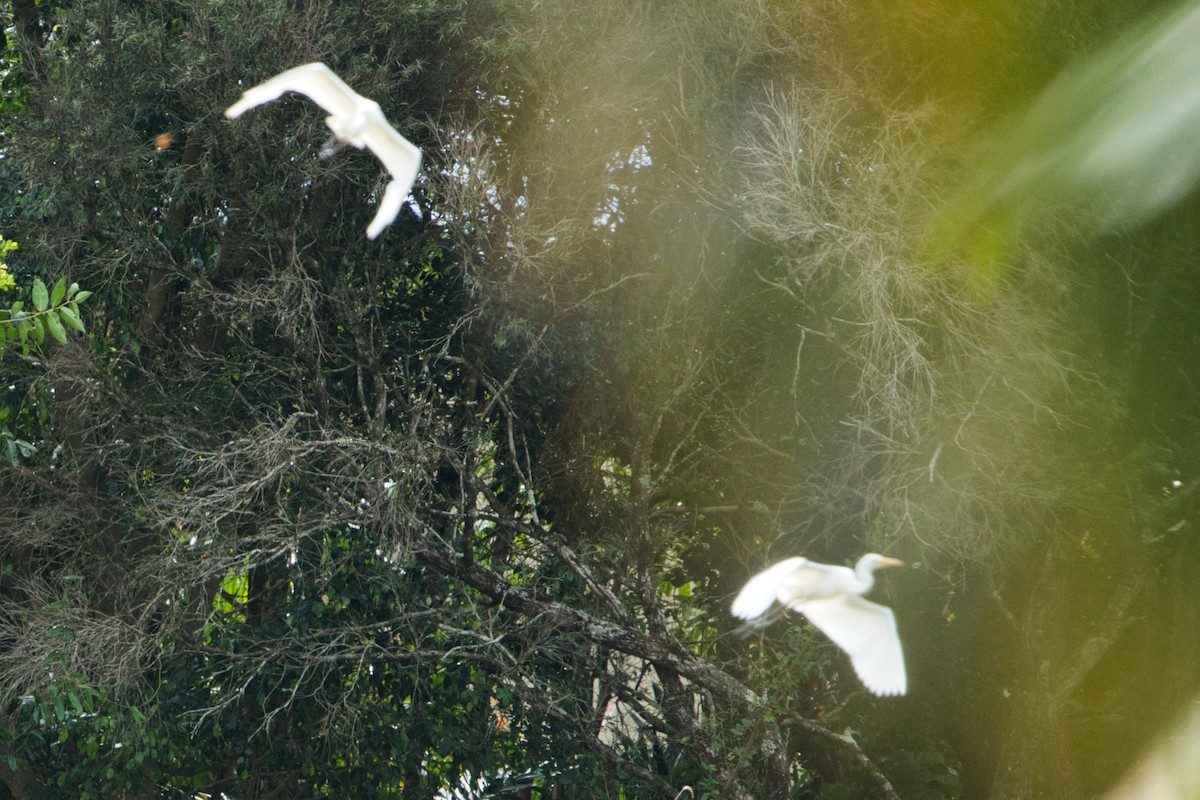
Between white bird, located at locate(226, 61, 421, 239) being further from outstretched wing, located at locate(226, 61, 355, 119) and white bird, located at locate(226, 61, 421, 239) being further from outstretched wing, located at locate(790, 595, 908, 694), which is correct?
outstretched wing, located at locate(790, 595, 908, 694)

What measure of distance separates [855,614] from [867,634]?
8 centimetres

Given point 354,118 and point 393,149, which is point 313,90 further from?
point 393,149

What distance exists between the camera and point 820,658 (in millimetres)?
6020

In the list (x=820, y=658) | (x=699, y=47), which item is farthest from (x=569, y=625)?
(x=699, y=47)

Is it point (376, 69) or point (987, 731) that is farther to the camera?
point (987, 731)

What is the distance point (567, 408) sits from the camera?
691cm

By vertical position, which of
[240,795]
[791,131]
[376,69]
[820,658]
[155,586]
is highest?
[376,69]

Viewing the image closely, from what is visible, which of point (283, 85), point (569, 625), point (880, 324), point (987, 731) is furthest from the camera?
point (987, 731)

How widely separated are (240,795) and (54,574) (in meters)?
1.61

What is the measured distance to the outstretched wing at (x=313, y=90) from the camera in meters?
3.53

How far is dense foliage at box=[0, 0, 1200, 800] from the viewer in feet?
19.9

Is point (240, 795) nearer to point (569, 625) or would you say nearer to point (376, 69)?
point (569, 625)

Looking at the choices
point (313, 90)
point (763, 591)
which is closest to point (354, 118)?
point (313, 90)

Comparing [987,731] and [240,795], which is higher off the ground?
[240,795]
